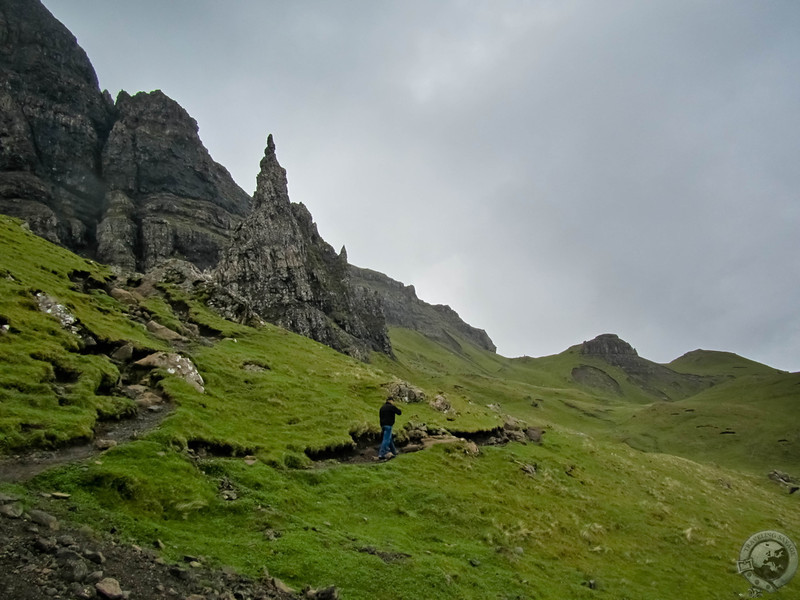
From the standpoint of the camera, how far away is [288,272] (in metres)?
140

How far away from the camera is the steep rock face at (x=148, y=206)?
6142 inches

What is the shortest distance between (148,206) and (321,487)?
185641 millimetres

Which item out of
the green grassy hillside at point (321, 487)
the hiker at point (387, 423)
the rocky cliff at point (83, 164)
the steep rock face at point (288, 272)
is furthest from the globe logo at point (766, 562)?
the rocky cliff at point (83, 164)

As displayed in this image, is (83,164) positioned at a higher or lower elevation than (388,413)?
higher

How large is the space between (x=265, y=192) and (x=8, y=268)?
122055 mm

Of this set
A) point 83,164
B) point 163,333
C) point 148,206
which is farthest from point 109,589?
point 83,164

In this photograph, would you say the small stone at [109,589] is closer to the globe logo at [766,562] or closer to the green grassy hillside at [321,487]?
the green grassy hillside at [321,487]

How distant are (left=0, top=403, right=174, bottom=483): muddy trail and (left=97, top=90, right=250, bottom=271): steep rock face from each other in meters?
144

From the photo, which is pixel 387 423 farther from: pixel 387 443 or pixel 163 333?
pixel 163 333

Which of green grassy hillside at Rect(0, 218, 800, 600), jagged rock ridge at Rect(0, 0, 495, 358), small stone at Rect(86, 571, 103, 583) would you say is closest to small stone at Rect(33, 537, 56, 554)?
small stone at Rect(86, 571, 103, 583)

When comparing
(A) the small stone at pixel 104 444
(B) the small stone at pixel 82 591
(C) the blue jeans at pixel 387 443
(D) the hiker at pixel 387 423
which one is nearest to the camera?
(B) the small stone at pixel 82 591

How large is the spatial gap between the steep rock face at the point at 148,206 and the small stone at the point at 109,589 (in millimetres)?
157260

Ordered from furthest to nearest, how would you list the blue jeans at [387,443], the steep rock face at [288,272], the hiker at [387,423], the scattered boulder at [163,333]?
the steep rock face at [288,272] → the scattered boulder at [163,333] → the hiker at [387,423] → the blue jeans at [387,443]

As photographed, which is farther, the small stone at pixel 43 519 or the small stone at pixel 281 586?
the small stone at pixel 281 586
